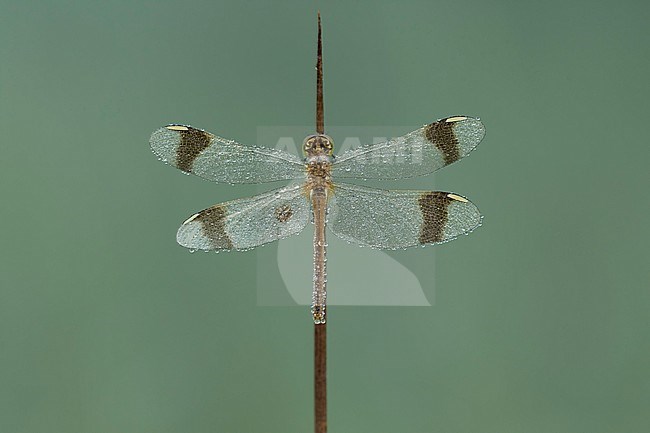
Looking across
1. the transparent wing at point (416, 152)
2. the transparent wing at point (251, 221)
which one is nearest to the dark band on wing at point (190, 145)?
the transparent wing at point (251, 221)

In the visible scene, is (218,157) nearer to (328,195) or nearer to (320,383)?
(328,195)

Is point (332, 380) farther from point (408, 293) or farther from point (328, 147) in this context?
point (328, 147)

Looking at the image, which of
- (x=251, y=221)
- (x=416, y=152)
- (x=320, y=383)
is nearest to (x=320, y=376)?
(x=320, y=383)

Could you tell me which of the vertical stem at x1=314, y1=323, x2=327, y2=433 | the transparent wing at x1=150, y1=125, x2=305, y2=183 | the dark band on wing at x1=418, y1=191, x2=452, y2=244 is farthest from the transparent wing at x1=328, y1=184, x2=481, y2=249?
the vertical stem at x1=314, y1=323, x2=327, y2=433

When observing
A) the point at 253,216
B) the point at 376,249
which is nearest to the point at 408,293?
the point at 376,249

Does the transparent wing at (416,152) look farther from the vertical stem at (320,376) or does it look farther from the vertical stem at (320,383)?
the vertical stem at (320,383)
